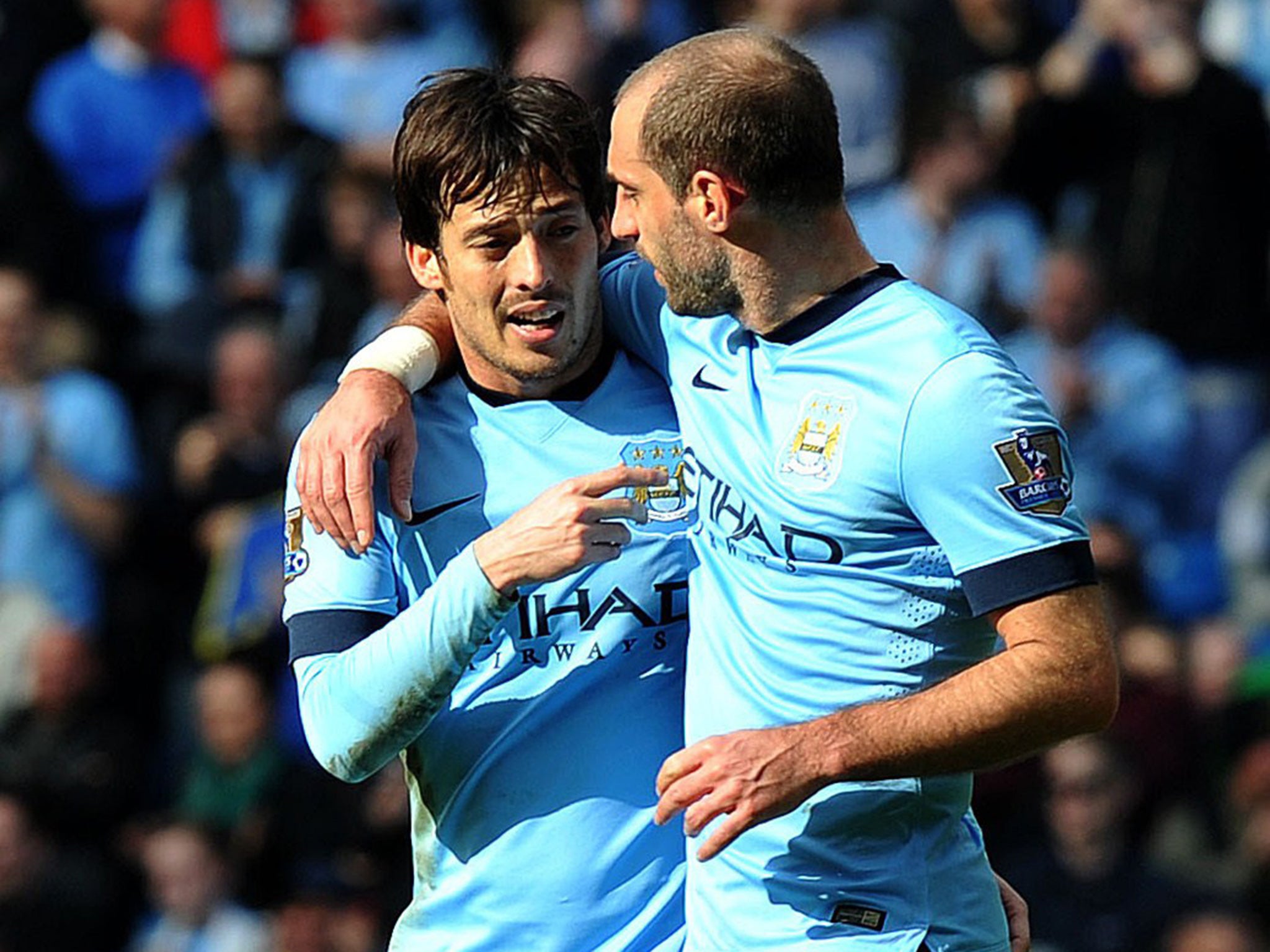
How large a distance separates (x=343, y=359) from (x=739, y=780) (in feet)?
20.2

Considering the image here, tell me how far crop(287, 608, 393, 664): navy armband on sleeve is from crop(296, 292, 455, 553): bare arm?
4.6 inches

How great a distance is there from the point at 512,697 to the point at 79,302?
6432 millimetres

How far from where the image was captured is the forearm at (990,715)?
350cm

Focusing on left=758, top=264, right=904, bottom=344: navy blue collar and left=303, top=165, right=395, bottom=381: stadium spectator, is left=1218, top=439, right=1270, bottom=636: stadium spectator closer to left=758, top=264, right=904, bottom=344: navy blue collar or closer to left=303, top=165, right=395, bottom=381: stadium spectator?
left=303, top=165, right=395, bottom=381: stadium spectator

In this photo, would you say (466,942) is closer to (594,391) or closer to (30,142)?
(594,391)

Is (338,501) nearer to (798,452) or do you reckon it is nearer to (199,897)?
(798,452)

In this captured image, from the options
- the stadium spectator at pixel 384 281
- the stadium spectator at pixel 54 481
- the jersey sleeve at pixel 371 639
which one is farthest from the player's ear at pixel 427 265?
the stadium spectator at pixel 54 481

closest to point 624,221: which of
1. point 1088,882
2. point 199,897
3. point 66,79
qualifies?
point 1088,882

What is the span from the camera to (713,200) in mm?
3844

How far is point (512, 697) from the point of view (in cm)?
411

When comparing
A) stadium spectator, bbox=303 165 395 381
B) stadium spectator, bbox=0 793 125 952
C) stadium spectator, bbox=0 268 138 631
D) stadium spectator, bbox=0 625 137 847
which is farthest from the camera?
stadium spectator, bbox=303 165 395 381

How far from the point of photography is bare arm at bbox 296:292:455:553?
13.0ft

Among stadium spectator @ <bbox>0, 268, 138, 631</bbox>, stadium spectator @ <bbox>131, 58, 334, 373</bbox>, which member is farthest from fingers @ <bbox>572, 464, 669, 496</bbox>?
stadium spectator @ <bbox>131, 58, 334, 373</bbox>

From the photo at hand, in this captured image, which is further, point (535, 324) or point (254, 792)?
point (254, 792)
